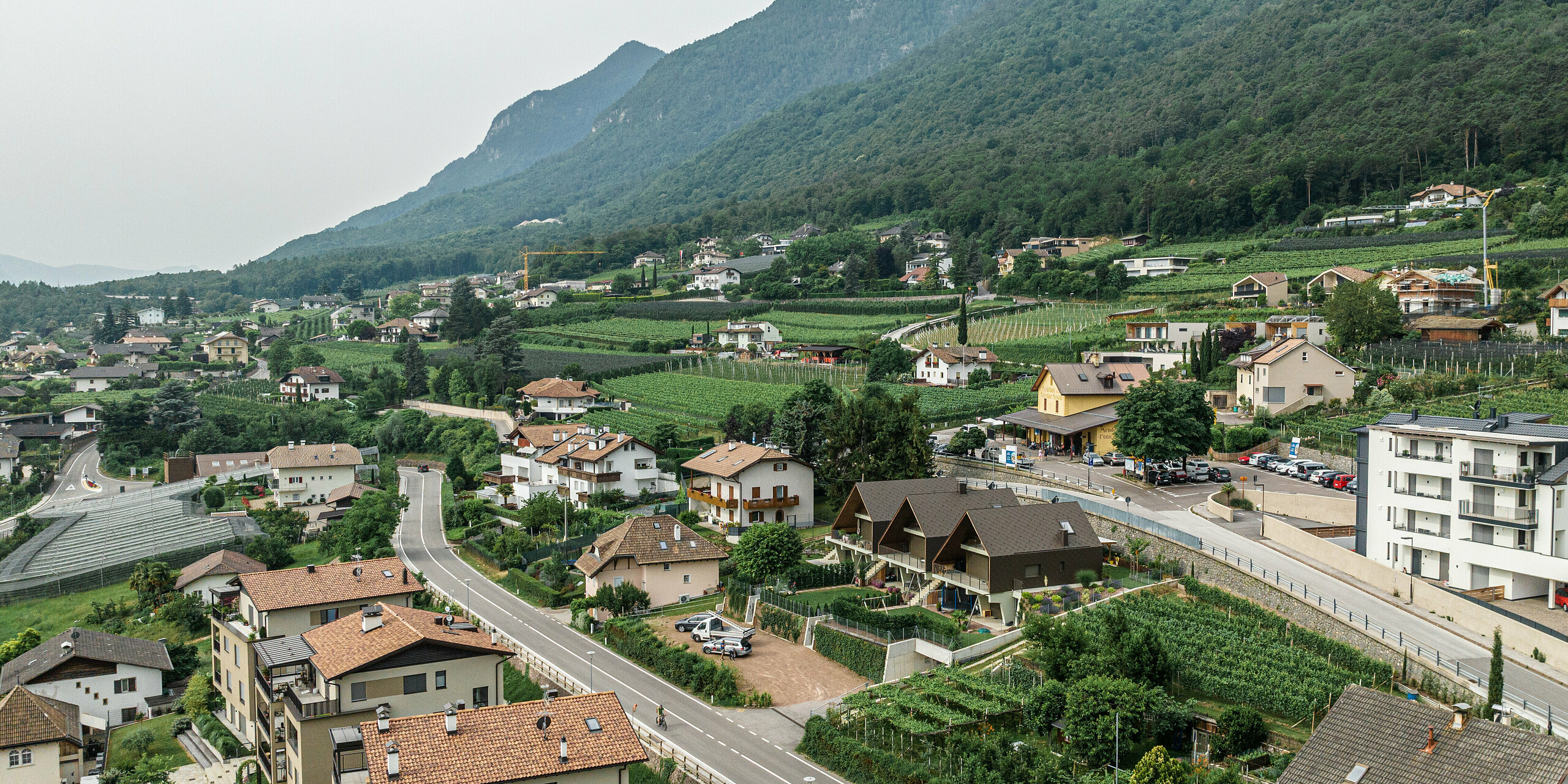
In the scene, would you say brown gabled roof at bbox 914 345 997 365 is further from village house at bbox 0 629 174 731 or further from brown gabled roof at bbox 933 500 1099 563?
village house at bbox 0 629 174 731

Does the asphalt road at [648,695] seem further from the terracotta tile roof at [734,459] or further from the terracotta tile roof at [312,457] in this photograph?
the terracotta tile roof at [312,457]

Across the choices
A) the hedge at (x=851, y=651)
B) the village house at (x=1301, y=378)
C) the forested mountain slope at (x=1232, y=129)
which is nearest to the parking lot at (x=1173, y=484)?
the village house at (x=1301, y=378)

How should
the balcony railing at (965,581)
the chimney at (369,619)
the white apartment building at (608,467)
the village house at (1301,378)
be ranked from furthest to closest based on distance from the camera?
the white apartment building at (608,467)
the village house at (1301,378)
the balcony railing at (965,581)
the chimney at (369,619)

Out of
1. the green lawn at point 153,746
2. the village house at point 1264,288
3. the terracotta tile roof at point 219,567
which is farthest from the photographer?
the village house at point 1264,288

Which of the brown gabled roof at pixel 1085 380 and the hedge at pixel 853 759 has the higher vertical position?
the brown gabled roof at pixel 1085 380

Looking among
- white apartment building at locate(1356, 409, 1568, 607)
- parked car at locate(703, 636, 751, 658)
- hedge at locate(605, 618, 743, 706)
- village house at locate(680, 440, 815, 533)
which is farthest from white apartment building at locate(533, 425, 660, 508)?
white apartment building at locate(1356, 409, 1568, 607)

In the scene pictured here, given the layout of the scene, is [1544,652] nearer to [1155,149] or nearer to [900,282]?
[900,282]

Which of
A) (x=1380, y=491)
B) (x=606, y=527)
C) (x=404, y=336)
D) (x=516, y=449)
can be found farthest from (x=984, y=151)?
(x=1380, y=491)
